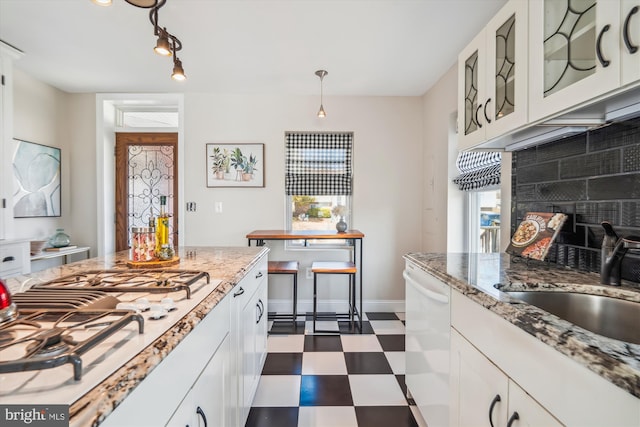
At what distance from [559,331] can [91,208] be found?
4251mm

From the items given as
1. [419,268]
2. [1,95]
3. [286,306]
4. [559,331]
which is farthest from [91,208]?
[559,331]

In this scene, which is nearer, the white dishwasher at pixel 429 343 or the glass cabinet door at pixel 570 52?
the glass cabinet door at pixel 570 52

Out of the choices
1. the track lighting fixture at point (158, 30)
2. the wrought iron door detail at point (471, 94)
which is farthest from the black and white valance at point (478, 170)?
the track lighting fixture at point (158, 30)

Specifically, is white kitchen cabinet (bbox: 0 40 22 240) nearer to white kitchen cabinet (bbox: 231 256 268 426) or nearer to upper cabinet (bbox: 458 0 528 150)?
white kitchen cabinet (bbox: 231 256 268 426)

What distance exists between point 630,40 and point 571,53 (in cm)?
24

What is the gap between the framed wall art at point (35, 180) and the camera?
2891mm

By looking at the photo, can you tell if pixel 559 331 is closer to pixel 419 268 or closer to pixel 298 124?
pixel 419 268

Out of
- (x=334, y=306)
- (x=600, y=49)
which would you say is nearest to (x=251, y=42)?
(x=600, y=49)

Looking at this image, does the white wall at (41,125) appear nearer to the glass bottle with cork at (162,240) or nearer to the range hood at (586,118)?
the glass bottle with cork at (162,240)

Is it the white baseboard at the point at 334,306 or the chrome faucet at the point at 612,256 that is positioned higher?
the chrome faucet at the point at 612,256

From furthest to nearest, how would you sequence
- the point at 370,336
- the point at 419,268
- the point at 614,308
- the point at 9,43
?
the point at 370,336 < the point at 9,43 < the point at 419,268 < the point at 614,308

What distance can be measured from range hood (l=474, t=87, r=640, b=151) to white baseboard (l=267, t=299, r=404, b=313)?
2408 millimetres

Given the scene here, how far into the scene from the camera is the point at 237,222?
3500 mm

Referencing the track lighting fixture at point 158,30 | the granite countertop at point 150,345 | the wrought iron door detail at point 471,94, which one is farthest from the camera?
the wrought iron door detail at point 471,94
